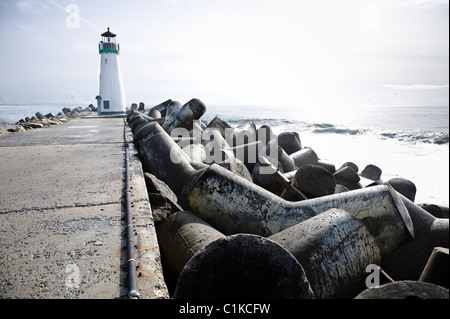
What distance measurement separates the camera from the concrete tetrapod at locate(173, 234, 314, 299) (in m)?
1.20

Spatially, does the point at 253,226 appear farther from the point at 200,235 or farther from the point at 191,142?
the point at 191,142

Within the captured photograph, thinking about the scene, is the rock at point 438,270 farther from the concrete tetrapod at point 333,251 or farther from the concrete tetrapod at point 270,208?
the concrete tetrapod at point 270,208

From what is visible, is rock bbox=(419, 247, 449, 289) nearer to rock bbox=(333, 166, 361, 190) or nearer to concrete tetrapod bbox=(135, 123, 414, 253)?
concrete tetrapod bbox=(135, 123, 414, 253)

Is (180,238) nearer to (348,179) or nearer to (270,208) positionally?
(270,208)

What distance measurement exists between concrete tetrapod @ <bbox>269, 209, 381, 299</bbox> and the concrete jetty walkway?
81 centimetres

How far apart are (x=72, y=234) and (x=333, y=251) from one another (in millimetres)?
1607

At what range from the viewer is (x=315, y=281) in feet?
5.44

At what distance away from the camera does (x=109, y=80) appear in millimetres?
20500

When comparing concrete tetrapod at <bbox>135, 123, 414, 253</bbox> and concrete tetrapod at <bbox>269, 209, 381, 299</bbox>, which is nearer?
concrete tetrapod at <bbox>269, 209, 381, 299</bbox>

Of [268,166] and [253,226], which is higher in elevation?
[268,166]

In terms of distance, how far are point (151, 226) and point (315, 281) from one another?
1.08m

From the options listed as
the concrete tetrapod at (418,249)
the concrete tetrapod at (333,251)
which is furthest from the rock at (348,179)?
the concrete tetrapod at (333,251)

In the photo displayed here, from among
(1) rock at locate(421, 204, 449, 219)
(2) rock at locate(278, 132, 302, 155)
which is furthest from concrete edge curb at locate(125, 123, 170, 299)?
(2) rock at locate(278, 132, 302, 155)

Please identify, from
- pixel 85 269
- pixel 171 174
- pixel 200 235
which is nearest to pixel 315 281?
pixel 200 235
